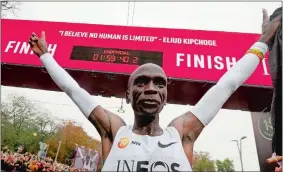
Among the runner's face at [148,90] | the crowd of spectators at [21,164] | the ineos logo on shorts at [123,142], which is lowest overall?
the ineos logo on shorts at [123,142]

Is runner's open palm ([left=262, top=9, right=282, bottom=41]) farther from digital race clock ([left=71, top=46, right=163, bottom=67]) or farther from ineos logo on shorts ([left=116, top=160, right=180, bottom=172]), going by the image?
digital race clock ([left=71, top=46, right=163, bottom=67])

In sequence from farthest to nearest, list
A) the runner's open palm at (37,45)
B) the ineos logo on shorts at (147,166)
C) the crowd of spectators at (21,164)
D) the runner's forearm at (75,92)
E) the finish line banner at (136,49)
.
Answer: the crowd of spectators at (21,164), the finish line banner at (136,49), the runner's open palm at (37,45), the runner's forearm at (75,92), the ineos logo on shorts at (147,166)

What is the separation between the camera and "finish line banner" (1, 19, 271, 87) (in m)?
6.80

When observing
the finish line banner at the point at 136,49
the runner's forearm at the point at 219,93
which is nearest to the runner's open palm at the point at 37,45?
the runner's forearm at the point at 219,93

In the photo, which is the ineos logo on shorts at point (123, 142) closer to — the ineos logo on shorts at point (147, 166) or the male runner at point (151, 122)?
the male runner at point (151, 122)

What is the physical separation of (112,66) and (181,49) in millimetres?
1893

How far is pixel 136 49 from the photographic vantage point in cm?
709

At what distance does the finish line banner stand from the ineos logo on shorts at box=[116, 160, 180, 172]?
17.7 feet

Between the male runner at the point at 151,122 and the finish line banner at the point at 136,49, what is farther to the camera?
the finish line banner at the point at 136,49

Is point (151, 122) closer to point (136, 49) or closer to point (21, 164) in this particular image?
point (136, 49)

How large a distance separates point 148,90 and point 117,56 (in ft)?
18.2

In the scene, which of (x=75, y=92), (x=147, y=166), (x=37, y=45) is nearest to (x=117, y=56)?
(x=37, y=45)

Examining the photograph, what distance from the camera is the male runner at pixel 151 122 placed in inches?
58.1

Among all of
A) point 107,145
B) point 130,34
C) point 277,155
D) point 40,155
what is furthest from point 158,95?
point 40,155
